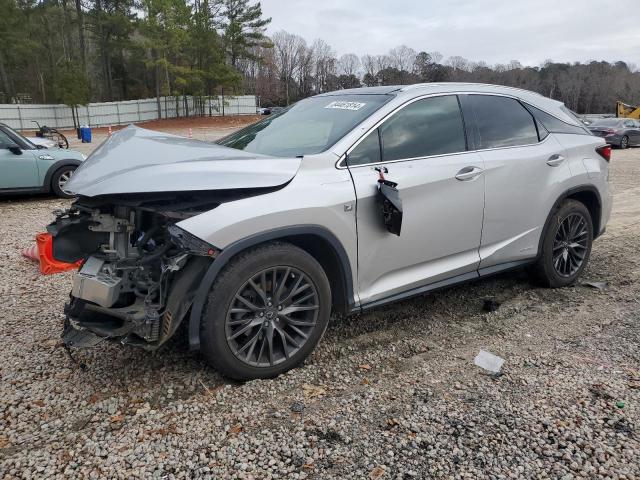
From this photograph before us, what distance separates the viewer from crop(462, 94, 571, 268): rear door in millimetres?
4066

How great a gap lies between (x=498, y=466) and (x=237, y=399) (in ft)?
4.69

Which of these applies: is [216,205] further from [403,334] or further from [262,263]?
[403,334]

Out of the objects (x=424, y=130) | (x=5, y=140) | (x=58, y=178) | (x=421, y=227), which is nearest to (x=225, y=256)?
(x=421, y=227)

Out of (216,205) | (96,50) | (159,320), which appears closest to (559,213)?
(216,205)

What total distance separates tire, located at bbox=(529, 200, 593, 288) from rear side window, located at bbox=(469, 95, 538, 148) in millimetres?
758

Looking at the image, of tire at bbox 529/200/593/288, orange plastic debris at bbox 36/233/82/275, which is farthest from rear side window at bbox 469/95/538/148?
orange plastic debris at bbox 36/233/82/275

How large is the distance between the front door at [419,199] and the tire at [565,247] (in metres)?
0.94

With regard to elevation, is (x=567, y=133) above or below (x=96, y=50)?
below

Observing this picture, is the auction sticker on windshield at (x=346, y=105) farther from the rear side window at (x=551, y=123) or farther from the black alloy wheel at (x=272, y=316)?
the rear side window at (x=551, y=123)

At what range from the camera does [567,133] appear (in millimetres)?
4695

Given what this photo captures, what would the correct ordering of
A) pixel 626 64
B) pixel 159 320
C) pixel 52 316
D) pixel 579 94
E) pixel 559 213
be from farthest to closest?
pixel 626 64 < pixel 579 94 < pixel 559 213 < pixel 52 316 < pixel 159 320

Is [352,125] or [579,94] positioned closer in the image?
[352,125]

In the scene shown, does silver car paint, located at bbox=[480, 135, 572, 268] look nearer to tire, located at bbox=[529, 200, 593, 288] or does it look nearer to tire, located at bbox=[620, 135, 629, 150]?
tire, located at bbox=[529, 200, 593, 288]

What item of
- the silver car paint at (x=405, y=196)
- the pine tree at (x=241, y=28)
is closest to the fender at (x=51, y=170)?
the silver car paint at (x=405, y=196)
